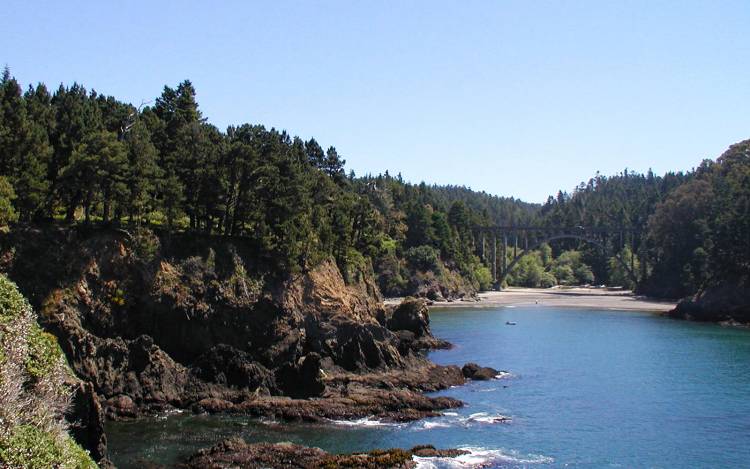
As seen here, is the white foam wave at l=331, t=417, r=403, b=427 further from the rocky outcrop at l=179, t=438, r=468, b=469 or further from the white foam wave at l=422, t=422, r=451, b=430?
the rocky outcrop at l=179, t=438, r=468, b=469

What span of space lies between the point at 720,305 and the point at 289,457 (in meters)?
→ 82.5

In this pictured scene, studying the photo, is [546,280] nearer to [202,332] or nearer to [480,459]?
[202,332]

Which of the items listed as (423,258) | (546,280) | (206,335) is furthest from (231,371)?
(546,280)

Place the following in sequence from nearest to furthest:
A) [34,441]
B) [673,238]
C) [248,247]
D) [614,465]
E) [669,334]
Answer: [34,441], [614,465], [248,247], [669,334], [673,238]

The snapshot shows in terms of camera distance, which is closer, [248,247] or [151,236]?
[151,236]

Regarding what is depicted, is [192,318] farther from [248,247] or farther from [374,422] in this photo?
[374,422]

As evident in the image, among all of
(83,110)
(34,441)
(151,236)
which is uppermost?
(83,110)

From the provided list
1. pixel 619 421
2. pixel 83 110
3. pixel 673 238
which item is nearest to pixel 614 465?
pixel 619 421

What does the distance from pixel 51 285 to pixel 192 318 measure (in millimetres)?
9399

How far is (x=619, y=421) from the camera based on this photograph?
4681 centimetres

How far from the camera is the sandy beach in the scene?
125550 mm

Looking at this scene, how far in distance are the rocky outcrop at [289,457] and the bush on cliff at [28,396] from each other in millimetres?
11769

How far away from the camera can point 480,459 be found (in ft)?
123

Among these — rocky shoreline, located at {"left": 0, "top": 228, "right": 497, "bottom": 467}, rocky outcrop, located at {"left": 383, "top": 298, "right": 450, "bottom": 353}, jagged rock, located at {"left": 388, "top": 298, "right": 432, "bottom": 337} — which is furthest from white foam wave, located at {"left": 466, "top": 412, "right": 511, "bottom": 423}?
jagged rock, located at {"left": 388, "top": 298, "right": 432, "bottom": 337}
